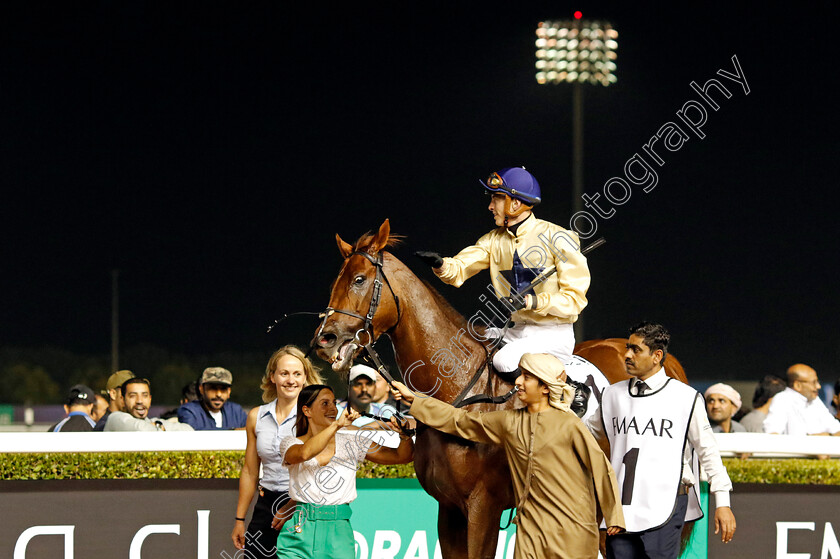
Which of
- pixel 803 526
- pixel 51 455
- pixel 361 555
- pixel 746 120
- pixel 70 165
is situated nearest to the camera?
pixel 361 555

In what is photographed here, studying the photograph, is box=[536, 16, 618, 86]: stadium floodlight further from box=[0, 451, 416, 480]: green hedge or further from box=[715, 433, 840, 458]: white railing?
box=[0, 451, 416, 480]: green hedge

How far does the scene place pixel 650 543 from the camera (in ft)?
11.0

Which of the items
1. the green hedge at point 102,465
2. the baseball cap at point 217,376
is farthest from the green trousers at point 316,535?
the baseball cap at point 217,376

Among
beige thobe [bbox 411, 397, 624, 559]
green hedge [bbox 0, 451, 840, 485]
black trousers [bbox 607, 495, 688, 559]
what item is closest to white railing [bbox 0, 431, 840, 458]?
green hedge [bbox 0, 451, 840, 485]

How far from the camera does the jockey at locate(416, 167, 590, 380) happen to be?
11.0 feet

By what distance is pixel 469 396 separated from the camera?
334 centimetres

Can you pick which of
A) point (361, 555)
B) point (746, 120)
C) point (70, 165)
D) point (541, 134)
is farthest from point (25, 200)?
point (361, 555)

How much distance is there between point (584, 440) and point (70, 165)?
1587 centimetres

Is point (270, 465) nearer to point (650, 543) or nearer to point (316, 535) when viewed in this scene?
point (316, 535)

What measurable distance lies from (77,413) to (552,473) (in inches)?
144

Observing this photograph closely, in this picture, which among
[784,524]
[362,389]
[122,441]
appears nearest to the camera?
[362,389]

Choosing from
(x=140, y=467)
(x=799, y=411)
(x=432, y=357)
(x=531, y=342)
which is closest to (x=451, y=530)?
(x=432, y=357)

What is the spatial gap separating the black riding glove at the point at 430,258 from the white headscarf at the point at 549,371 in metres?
0.54

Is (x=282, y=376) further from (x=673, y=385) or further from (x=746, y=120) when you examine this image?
(x=746, y=120)
